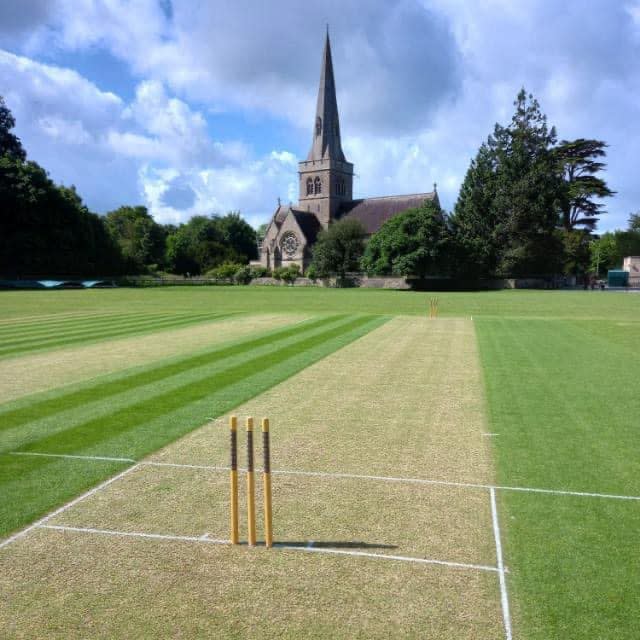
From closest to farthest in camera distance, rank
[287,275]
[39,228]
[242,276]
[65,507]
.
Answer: [65,507], [39,228], [287,275], [242,276]

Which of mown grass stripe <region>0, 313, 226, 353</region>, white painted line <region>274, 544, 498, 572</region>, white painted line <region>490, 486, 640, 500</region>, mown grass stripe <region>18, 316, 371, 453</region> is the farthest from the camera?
mown grass stripe <region>0, 313, 226, 353</region>

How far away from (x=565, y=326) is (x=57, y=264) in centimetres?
7435

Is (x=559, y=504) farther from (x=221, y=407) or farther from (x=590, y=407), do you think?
(x=221, y=407)

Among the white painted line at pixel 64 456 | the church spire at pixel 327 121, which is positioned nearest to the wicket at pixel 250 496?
the white painted line at pixel 64 456

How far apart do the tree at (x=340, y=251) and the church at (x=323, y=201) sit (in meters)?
17.9

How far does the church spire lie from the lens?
4515 inches

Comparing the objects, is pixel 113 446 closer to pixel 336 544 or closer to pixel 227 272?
pixel 336 544

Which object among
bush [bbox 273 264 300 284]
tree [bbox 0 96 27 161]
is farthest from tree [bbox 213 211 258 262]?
tree [bbox 0 96 27 161]

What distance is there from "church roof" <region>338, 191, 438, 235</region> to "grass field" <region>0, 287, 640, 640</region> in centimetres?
9994

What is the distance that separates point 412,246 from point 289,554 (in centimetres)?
7815

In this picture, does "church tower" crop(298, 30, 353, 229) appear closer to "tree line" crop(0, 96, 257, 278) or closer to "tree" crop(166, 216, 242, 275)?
"tree" crop(166, 216, 242, 275)

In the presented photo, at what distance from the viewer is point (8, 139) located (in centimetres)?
8538

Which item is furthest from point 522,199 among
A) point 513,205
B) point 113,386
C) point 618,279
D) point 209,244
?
point 113,386

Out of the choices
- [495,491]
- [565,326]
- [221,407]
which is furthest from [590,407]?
[565,326]
